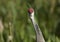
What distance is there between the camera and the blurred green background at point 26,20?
246 cm

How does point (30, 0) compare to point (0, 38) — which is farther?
point (30, 0)

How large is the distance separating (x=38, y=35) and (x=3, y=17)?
112cm

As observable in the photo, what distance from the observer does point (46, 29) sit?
269 centimetres

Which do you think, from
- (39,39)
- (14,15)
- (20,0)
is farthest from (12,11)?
(39,39)

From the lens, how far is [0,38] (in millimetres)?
2428

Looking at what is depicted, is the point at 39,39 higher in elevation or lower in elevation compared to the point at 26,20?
higher

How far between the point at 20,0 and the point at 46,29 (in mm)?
540

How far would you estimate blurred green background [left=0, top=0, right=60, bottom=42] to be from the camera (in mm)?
2461

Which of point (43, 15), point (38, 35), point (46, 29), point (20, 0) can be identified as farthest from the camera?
point (20, 0)

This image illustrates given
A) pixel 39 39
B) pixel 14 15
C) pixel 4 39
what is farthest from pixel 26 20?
pixel 39 39

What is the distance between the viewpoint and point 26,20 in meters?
2.71

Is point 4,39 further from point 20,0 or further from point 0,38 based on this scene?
point 20,0

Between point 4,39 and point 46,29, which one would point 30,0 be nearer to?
point 46,29

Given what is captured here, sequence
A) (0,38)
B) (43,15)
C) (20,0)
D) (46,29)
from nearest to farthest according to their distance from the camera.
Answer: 1. (0,38)
2. (46,29)
3. (43,15)
4. (20,0)
